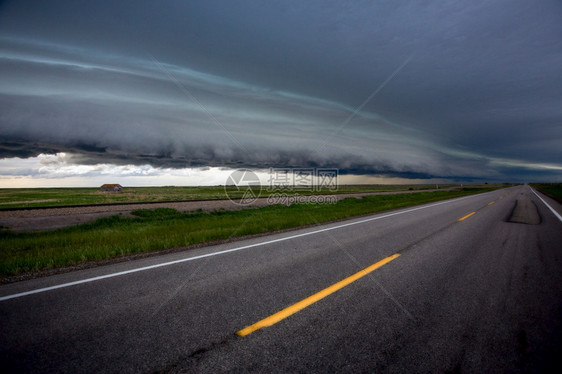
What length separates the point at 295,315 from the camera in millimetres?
3580

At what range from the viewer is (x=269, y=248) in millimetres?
7520

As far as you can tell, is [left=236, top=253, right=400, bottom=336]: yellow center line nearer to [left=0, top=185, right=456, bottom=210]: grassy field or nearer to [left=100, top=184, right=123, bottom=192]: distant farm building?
[left=0, top=185, right=456, bottom=210]: grassy field

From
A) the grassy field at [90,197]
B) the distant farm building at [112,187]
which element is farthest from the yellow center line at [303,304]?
the distant farm building at [112,187]

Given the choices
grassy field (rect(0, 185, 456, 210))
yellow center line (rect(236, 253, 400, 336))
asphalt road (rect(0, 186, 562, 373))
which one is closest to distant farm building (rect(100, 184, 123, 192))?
grassy field (rect(0, 185, 456, 210))

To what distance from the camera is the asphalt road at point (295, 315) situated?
2703 mm

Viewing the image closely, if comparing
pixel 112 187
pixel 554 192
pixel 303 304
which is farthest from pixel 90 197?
pixel 554 192

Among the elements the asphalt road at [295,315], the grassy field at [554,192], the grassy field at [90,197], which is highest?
the asphalt road at [295,315]

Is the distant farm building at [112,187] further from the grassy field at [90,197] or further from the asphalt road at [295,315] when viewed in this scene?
the asphalt road at [295,315]

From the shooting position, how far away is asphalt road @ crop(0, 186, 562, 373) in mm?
2703

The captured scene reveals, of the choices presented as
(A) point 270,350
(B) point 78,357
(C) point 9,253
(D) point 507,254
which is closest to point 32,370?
(B) point 78,357

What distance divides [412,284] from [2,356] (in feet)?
19.3

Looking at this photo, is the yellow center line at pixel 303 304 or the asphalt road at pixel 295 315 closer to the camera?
the asphalt road at pixel 295 315

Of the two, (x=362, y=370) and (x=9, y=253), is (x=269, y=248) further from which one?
(x=9, y=253)

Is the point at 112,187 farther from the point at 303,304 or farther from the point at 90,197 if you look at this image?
the point at 303,304
